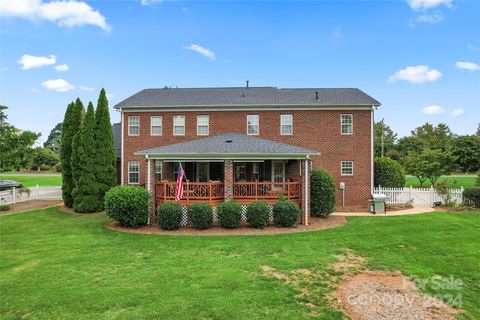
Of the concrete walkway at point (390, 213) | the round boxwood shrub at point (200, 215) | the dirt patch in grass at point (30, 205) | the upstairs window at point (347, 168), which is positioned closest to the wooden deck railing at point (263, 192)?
the round boxwood shrub at point (200, 215)

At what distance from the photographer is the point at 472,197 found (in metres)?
18.1

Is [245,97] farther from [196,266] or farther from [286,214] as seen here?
[196,266]

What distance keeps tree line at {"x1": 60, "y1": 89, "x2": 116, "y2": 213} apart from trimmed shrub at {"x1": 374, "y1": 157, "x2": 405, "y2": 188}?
18567 millimetres

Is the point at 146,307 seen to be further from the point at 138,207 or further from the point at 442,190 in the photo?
the point at 442,190

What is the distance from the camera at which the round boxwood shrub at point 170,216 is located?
13.2m

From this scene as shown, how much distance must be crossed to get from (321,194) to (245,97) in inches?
376

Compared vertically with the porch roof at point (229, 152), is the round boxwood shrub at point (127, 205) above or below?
below

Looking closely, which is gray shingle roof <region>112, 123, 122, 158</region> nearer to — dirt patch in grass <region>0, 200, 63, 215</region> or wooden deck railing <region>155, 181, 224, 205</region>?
dirt patch in grass <region>0, 200, 63, 215</region>

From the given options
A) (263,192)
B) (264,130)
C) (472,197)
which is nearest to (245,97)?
(264,130)

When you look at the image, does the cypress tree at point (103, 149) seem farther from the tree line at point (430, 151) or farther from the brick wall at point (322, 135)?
the tree line at point (430, 151)

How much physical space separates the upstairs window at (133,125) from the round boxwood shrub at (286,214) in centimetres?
1236

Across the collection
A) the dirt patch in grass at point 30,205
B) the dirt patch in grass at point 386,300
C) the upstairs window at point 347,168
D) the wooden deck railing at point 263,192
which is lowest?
the dirt patch in grass at point 386,300

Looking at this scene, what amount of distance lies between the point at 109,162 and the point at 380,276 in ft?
56.0

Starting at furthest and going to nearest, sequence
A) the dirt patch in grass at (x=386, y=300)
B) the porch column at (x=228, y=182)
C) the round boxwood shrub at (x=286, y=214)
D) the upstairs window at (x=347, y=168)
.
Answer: the upstairs window at (x=347, y=168) < the porch column at (x=228, y=182) < the round boxwood shrub at (x=286, y=214) < the dirt patch in grass at (x=386, y=300)
